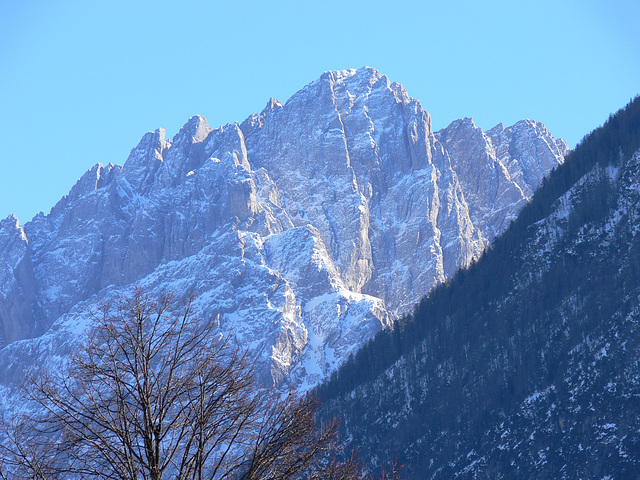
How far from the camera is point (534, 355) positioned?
14125cm

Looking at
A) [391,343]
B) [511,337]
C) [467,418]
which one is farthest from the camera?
[391,343]

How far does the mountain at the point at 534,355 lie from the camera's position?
117 metres

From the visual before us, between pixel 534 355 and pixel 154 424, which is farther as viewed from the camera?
pixel 534 355

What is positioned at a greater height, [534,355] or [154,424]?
[534,355]

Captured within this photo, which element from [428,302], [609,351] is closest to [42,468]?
[609,351]

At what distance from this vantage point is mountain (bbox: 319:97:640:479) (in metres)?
117

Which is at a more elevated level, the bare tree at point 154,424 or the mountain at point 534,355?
the mountain at point 534,355

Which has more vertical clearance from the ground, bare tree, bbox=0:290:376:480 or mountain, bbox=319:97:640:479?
mountain, bbox=319:97:640:479

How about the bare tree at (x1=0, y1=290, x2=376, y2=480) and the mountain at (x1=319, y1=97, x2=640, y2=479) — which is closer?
the bare tree at (x1=0, y1=290, x2=376, y2=480)

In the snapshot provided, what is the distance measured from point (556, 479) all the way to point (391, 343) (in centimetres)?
7481

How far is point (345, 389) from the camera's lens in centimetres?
17638

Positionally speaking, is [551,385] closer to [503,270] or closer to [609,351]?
[609,351]

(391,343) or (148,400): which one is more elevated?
(391,343)

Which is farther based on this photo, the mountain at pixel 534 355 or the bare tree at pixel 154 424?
the mountain at pixel 534 355
